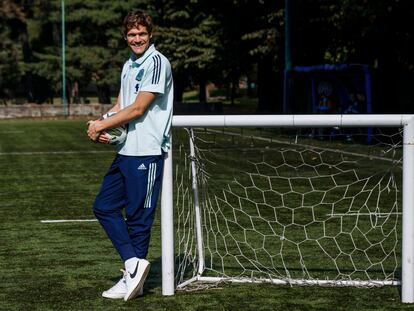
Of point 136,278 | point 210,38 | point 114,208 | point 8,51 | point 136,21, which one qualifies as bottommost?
point 136,278

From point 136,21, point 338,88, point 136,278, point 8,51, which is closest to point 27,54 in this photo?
point 8,51

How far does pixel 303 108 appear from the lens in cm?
3322

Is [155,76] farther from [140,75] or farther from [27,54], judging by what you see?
[27,54]

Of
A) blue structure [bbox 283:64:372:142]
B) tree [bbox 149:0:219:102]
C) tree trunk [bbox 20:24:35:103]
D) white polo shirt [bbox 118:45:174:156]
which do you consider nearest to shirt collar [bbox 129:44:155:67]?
white polo shirt [bbox 118:45:174:156]

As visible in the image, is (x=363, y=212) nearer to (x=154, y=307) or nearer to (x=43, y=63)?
(x=154, y=307)

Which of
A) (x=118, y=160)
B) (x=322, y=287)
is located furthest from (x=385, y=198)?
(x=118, y=160)

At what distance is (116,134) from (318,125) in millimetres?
1357

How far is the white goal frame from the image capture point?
6.33 m

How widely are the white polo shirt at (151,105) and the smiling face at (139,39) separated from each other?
4 centimetres

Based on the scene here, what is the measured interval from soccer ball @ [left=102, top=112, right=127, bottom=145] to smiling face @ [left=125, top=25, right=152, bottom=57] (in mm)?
461

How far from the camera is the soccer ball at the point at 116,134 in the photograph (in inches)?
249

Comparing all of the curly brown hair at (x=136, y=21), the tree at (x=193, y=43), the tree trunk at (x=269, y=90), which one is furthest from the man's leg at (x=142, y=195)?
the tree trunk at (x=269, y=90)

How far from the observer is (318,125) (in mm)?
6547

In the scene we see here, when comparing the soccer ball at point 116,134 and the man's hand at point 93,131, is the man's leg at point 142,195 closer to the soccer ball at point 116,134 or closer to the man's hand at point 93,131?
the soccer ball at point 116,134
